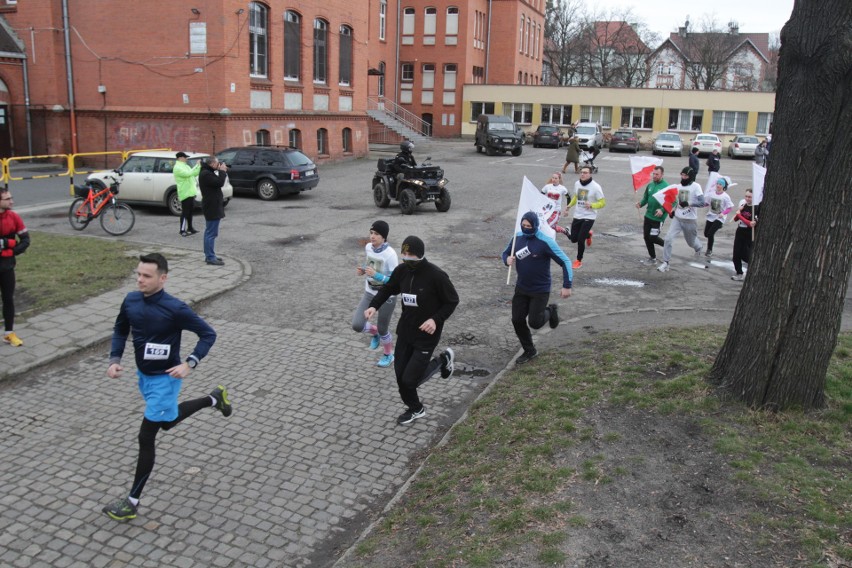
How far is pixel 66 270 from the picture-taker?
11867 millimetres

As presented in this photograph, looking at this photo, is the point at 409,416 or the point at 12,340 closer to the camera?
the point at 409,416

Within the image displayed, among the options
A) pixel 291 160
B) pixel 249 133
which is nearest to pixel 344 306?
pixel 291 160

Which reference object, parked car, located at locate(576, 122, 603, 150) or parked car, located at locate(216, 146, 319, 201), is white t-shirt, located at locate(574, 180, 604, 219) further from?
parked car, located at locate(576, 122, 603, 150)

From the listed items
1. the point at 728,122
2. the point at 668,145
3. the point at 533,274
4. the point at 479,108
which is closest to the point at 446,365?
the point at 533,274

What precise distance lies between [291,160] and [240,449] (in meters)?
16.1

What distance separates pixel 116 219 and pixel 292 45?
17.7m

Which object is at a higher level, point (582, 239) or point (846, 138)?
point (846, 138)

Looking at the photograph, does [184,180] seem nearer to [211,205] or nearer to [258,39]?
[211,205]

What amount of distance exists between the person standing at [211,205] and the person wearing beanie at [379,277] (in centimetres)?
522

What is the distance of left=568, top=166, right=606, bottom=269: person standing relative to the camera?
12.5 meters

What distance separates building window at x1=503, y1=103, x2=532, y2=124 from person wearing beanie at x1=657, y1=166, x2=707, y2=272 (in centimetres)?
4356

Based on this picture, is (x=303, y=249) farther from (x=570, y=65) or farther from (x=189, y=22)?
(x=570, y=65)

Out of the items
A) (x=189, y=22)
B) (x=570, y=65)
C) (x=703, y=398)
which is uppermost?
(x=570, y=65)

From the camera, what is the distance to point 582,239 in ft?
43.0
